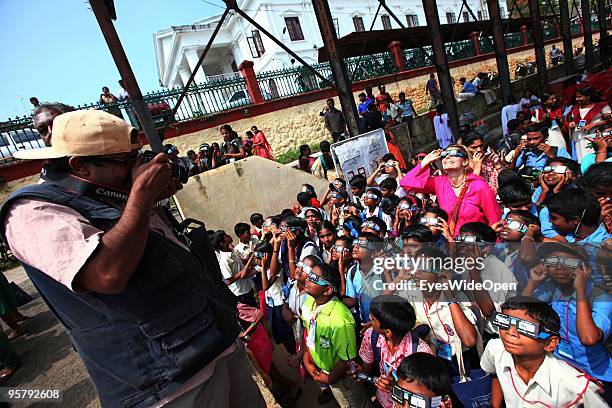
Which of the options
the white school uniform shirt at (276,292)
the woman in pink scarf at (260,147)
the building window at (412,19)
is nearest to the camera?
the white school uniform shirt at (276,292)

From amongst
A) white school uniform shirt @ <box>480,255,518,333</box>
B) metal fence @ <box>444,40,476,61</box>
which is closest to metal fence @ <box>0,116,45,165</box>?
white school uniform shirt @ <box>480,255,518,333</box>

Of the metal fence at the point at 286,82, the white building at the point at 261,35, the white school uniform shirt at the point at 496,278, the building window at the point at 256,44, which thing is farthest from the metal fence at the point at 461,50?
the white school uniform shirt at the point at 496,278

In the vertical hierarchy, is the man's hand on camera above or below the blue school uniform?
above

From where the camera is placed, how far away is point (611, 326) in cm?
163

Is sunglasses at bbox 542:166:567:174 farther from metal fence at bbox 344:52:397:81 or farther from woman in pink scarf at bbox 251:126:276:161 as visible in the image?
metal fence at bbox 344:52:397:81

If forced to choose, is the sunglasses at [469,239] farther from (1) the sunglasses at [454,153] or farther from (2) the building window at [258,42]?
(2) the building window at [258,42]

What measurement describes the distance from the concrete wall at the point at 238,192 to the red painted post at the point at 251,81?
518 centimetres

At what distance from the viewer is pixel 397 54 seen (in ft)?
47.3

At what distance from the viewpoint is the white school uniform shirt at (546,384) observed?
1426 millimetres

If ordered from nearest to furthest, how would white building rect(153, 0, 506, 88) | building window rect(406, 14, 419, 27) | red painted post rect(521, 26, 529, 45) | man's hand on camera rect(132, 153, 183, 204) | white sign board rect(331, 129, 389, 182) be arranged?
man's hand on camera rect(132, 153, 183, 204), white sign board rect(331, 129, 389, 182), red painted post rect(521, 26, 529, 45), white building rect(153, 0, 506, 88), building window rect(406, 14, 419, 27)

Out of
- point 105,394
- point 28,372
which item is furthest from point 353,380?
point 28,372

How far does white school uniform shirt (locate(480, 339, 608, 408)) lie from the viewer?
1426mm

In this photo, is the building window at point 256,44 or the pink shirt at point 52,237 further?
the building window at point 256,44

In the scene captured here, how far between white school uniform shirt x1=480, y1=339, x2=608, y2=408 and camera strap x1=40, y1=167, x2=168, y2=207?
195cm
